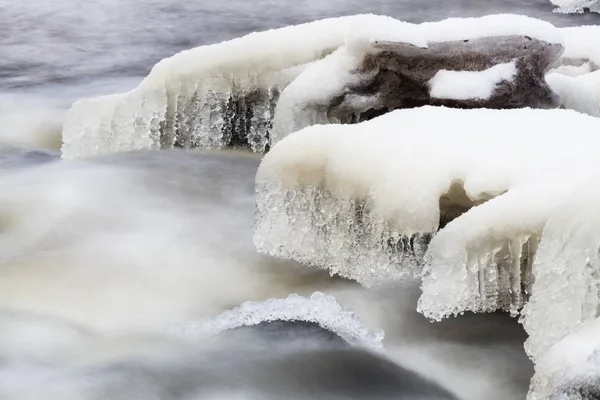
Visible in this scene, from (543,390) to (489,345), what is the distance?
46.3 inches

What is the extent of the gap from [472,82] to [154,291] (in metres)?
2.13

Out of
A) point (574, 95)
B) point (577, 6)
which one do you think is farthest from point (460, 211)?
point (577, 6)

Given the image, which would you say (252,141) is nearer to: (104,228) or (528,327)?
(104,228)

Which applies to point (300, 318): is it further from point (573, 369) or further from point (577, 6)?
point (577, 6)

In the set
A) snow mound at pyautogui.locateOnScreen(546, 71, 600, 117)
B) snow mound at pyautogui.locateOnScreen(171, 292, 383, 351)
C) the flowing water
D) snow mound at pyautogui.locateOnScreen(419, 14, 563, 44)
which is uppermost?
snow mound at pyautogui.locateOnScreen(419, 14, 563, 44)

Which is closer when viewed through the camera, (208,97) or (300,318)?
(300,318)

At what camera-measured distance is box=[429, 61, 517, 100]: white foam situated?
4582 millimetres

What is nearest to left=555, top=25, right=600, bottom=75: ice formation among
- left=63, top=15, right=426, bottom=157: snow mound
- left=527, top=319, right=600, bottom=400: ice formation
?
left=63, top=15, right=426, bottom=157: snow mound

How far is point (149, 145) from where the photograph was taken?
591 centimetres

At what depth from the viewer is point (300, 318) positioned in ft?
11.0

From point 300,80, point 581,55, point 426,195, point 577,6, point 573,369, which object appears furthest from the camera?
Result: point 577,6

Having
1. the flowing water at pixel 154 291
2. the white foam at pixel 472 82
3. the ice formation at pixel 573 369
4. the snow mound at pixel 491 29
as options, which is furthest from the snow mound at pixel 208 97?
the ice formation at pixel 573 369

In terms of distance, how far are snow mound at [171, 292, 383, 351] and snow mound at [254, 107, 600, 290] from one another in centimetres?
24

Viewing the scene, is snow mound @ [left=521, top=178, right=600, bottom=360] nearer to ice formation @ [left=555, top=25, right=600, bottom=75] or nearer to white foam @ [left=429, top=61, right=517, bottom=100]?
white foam @ [left=429, top=61, right=517, bottom=100]
